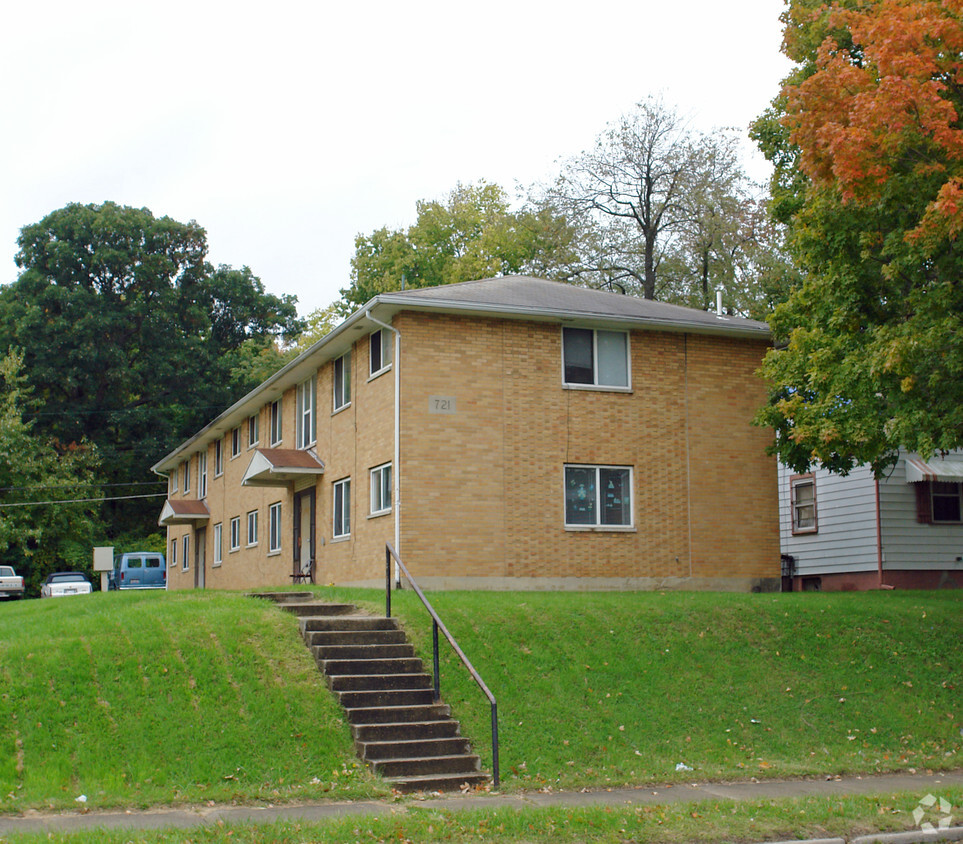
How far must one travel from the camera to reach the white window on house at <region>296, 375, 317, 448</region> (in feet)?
85.2

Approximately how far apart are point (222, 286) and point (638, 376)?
1617 inches

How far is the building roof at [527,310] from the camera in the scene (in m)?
20.0

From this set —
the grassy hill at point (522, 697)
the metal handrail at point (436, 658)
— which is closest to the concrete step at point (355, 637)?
the grassy hill at point (522, 697)

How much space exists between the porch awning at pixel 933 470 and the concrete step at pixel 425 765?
16455 millimetres

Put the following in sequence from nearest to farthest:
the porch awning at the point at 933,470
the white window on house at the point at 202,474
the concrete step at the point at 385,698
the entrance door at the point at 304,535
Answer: the concrete step at the point at 385,698, the porch awning at the point at 933,470, the entrance door at the point at 304,535, the white window on house at the point at 202,474

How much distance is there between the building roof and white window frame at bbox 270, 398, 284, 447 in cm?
347

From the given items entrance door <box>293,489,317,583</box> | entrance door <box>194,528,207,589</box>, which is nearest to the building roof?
entrance door <box>293,489,317,583</box>

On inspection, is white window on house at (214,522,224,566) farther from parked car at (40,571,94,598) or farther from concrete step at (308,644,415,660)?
concrete step at (308,644,415,660)

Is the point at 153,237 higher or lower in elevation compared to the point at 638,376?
higher

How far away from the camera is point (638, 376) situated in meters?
21.7

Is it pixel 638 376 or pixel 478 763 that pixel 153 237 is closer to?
pixel 638 376

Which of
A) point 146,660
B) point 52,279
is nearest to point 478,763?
point 146,660

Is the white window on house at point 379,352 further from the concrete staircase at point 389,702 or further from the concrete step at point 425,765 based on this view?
the concrete step at point 425,765

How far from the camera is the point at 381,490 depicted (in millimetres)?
20891
